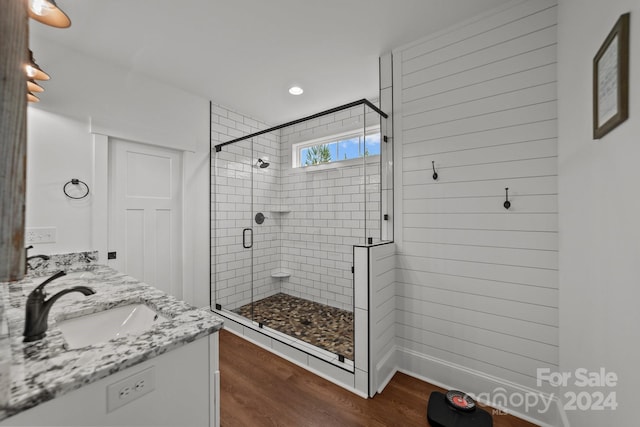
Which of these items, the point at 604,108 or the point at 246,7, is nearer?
the point at 604,108

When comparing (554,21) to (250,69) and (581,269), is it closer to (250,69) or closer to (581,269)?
(581,269)

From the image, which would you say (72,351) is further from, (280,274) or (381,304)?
(280,274)

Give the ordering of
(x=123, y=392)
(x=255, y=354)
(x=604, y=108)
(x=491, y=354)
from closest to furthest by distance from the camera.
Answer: (x=123, y=392), (x=604, y=108), (x=491, y=354), (x=255, y=354)

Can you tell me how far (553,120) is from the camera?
1678 mm

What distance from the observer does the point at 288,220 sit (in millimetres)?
3463

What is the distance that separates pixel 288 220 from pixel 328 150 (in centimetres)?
102

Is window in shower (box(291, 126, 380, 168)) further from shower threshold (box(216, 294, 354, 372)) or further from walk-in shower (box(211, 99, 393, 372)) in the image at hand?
shower threshold (box(216, 294, 354, 372))

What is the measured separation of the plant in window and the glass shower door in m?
0.72

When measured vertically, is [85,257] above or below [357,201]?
below

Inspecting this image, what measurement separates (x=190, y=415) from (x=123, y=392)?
0.30 m

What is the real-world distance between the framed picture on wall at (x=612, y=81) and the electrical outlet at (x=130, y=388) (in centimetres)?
185

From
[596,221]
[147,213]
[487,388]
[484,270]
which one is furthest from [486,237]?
[147,213]

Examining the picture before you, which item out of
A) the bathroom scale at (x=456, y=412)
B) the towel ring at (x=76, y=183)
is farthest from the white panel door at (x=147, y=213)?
the bathroom scale at (x=456, y=412)

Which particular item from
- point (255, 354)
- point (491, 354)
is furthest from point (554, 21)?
point (255, 354)
